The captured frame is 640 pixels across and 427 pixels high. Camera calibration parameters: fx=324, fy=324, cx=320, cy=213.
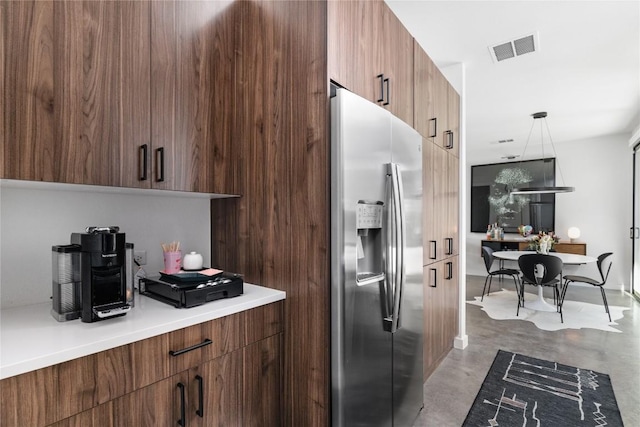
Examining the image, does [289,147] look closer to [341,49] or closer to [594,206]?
[341,49]

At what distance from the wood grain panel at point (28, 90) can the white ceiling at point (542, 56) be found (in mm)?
2264

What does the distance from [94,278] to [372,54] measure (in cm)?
171

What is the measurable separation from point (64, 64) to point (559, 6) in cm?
321

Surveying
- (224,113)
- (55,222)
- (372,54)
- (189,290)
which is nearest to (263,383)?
(189,290)

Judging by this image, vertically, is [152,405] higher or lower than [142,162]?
lower

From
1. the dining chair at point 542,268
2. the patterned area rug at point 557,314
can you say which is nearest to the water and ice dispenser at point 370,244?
the patterned area rug at point 557,314

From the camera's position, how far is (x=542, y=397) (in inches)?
94.8

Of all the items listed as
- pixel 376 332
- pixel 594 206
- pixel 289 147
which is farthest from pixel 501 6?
pixel 594 206

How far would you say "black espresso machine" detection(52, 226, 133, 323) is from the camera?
1211 mm

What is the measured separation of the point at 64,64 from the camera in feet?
3.96

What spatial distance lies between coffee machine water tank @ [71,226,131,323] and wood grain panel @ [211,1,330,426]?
67 cm

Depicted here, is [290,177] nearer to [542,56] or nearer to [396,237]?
[396,237]

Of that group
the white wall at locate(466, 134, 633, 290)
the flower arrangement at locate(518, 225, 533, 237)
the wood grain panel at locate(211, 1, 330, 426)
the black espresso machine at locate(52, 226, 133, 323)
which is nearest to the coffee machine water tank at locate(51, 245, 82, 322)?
the black espresso machine at locate(52, 226, 133, 323)

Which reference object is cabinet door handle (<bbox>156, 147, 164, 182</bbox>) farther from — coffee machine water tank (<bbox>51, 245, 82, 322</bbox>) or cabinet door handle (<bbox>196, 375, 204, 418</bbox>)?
cabinet door handle (<bbox>196, 375, 204, 418</bbox>)
